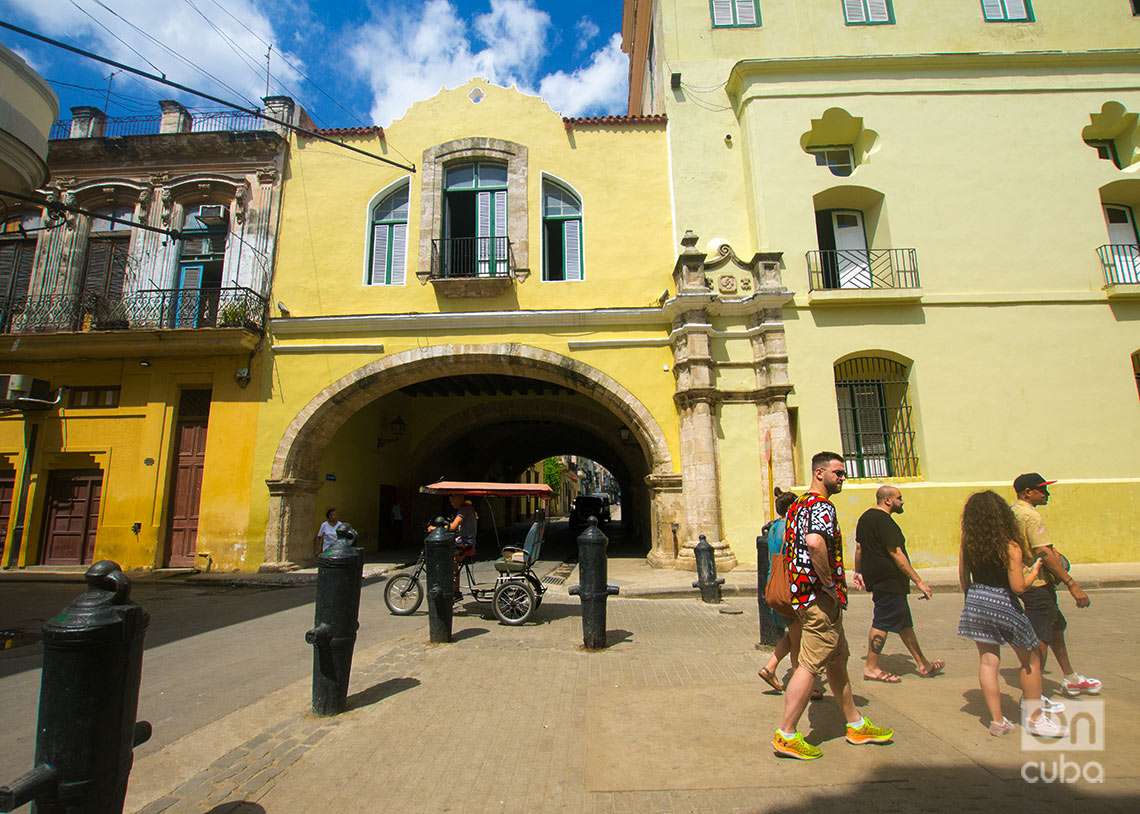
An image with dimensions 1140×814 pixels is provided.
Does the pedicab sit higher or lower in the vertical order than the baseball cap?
lower

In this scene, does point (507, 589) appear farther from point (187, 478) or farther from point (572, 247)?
point (187, 478)

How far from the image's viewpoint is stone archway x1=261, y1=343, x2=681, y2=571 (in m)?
12.0

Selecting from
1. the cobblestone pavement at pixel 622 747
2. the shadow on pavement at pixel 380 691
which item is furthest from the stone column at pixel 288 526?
the shadow on pavement at pixel 380 691

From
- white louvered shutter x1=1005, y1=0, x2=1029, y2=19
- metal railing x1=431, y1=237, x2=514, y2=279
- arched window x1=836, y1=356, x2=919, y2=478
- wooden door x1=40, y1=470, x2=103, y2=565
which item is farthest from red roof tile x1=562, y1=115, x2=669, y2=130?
wooden door x1=40, y1=470, x2=103, y2=565

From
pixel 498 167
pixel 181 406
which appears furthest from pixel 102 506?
pixel 498 167

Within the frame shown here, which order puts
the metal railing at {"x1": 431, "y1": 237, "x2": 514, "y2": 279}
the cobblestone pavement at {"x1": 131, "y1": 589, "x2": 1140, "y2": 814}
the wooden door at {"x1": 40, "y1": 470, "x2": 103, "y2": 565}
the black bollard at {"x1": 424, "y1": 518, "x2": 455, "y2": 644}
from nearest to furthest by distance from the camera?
the cobblestone pavement at {"x1": 131, "y1": 589, "x2": 1140, "y2": 814}
the black bollard at {"x1": 424, "y1": 518, "x2": 455, "y2": 644}
the wooden door at {"x1": 40, "y1": 470, "x2": 103, "y2": 565}
the metal railing at {"x1": 431, "y1": 237, "x2": 514, "y2": 279}

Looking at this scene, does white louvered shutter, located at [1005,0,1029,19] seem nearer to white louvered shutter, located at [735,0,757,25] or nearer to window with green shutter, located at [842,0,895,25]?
window with green shutter, located at [842,0,895,25]

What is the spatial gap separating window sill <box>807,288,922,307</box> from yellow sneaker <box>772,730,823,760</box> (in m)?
9.88

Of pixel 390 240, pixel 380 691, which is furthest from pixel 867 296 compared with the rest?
pixel 380 691

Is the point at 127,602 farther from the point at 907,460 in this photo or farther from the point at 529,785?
the point at 907,460

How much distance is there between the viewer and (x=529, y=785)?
10.0ft

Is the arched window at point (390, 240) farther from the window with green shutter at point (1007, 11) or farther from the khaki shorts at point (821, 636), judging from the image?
the window with green shutter at point (1007, 11)

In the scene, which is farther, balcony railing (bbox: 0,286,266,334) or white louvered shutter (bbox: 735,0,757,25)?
white louvered shutter (bbox: 735,0,757,25)

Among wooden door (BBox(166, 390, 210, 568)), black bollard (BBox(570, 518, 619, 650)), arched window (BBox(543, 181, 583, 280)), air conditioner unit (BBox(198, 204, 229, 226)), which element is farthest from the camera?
arched window (BBox(543, 181, 583, 280))
